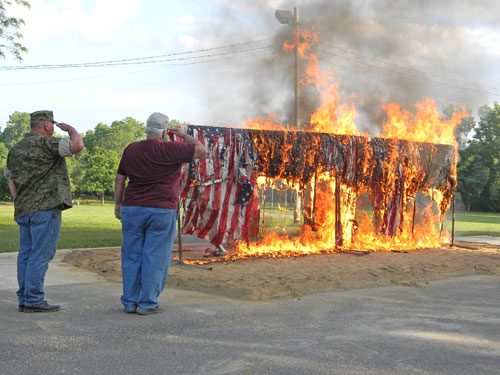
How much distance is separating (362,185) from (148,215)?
6.09 meters

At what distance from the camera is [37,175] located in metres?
4.94

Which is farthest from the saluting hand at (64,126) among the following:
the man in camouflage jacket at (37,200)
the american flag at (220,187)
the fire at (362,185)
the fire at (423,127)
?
the fire at (423,127)

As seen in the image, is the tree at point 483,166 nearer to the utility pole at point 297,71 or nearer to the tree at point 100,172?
the tree at point 100,172

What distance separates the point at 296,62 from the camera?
1847cm

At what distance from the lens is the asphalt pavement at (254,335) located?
3.66m


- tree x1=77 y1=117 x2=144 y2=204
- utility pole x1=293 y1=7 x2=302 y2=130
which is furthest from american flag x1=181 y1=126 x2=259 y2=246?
tree x1=77 y1=117 x2=144 y2=204

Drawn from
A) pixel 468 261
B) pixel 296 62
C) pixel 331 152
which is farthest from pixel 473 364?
pixel 296 62

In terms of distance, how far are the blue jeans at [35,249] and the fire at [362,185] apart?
13.2 feet

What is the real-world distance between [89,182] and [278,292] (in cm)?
4358

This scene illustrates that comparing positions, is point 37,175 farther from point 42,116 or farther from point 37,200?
point 42,116

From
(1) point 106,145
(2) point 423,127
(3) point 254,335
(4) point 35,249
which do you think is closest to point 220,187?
(4) point 35,249

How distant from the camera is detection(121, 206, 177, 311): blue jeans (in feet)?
16.3

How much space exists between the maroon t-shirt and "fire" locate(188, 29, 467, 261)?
3.74 m

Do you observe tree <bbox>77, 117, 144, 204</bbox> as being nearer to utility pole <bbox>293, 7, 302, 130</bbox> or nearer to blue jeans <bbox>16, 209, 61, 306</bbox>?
utility pole <bbox>293, 7, 302, 130</bbox>
